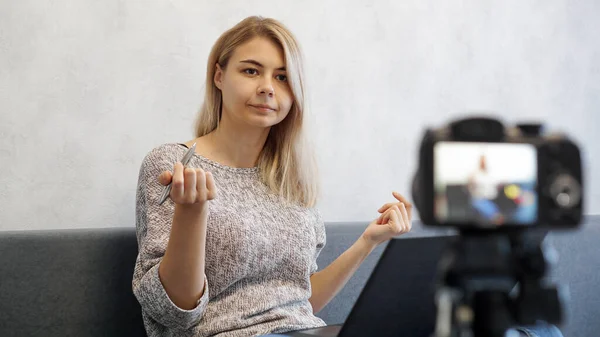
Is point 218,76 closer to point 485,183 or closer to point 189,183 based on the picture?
point 189,183

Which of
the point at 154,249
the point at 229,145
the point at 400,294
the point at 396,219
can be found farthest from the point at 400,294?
the point at 229,145

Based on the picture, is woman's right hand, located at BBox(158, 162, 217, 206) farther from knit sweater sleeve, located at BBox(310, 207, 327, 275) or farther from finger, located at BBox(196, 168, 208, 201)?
knit sweater sleeve, located at BBox(310, 207, 327, 275)

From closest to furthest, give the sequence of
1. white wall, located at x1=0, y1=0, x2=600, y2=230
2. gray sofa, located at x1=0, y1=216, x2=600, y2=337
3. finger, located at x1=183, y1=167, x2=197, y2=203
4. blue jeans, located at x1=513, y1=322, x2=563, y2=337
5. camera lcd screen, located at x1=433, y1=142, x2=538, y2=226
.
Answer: camera lcd screen, located at x1=433, y1=142, x2=538, y2=226 < finger, located at x1=183, y1=167, x2=197, y2=203 < blue jeans, located at x1=513, y1=322, x2=563, y2=337 < gray sofa, located at x1=0, y1=216, x2=600, y2=337 < white wall, located at x1=0, y1=0, x2=600, y2=230

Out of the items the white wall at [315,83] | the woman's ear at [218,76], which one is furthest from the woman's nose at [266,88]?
the white wall at [315,83]

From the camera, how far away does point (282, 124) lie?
163 cm

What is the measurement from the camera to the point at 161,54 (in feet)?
5.40

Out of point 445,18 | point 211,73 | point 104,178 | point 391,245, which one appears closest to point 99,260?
point 104,178

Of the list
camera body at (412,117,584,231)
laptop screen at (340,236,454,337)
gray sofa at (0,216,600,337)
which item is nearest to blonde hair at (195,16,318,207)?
gray sofa at (0,216,600,337)

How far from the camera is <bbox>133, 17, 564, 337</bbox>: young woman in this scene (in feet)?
4.34

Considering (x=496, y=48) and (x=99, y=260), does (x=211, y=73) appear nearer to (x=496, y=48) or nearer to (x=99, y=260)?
(x=99, y=260)

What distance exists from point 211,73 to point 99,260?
17.3 inches

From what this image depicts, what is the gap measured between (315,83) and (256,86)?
0.42m

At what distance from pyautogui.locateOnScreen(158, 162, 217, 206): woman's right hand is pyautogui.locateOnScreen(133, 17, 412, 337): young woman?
0.62 feet

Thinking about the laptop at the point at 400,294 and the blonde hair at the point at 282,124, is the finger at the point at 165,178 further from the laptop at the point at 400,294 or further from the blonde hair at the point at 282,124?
the blonde hair at the point at 282,124
